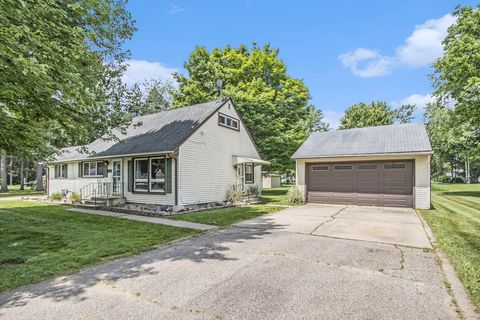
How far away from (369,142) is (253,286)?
13.5m

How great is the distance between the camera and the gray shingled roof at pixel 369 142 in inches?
537

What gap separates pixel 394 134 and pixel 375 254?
11586 millimetres

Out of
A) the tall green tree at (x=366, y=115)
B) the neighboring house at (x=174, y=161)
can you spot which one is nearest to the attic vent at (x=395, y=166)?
the neighboring house at (x=174, y=161)

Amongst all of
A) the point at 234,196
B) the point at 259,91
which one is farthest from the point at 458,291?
the point at 259,91

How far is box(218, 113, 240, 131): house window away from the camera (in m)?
15.8

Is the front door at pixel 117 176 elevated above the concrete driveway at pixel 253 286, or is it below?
above

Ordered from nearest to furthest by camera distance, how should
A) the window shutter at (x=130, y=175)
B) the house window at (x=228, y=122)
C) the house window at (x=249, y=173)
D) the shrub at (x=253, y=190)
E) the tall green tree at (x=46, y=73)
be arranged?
the tall green tree at (x=46, y=73)
the window shutter at (x=130, y=175)
the house window at (x=228, y=122)
the shrub at (x=253, y=190)
the house window at (x=249, y=173)

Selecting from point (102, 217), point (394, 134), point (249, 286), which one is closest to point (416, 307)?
point (249, 286)

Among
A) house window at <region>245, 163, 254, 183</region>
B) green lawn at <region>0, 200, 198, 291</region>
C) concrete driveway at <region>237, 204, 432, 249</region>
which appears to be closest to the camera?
green lawn at <region>0, 200, 198, 291</region>

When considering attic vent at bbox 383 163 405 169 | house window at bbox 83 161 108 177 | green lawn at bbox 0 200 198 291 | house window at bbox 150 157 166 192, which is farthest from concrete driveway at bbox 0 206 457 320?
house window at bbox 83 161 108 177

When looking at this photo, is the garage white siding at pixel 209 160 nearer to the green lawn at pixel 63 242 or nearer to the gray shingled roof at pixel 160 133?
the gray shingled roof at pixel 160 133

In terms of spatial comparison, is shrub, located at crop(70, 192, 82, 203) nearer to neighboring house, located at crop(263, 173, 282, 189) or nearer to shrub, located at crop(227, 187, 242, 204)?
shrub, located at crop(227, 187, 242, 204)

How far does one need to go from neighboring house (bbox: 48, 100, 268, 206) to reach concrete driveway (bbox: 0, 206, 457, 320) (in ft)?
22.2

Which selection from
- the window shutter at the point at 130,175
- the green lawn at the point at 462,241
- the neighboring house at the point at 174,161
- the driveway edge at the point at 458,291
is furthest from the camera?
the window shutter at the point at 130,175
